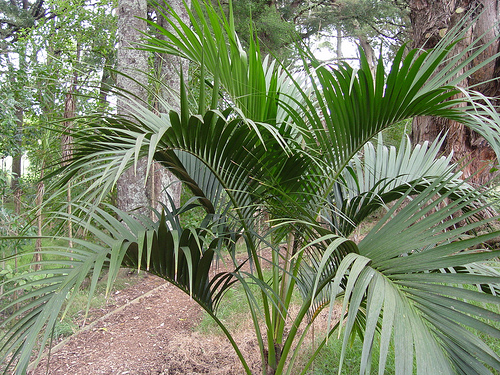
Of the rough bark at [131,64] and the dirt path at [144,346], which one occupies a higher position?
the rough bark at [131,64]

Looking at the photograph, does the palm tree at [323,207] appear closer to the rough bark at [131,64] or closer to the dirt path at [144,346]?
the dirt path at [144,346]

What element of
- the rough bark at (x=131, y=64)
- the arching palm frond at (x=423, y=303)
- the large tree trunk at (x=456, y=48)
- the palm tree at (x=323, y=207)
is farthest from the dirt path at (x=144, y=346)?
→ the large tree trunk at (x=456, y=48)

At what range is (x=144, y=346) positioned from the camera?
299 centimetres

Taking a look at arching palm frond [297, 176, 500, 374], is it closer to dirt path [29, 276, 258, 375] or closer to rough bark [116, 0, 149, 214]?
dirt path [29, 276, 258, 375]

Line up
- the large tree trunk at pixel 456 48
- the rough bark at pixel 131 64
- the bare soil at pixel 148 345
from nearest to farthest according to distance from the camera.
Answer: the bare soil at pixel 148 345, the large tree trunk at pixel 456 48, the rough bark at pixel 131 64

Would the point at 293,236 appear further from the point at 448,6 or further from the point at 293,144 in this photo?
the point at 448,6

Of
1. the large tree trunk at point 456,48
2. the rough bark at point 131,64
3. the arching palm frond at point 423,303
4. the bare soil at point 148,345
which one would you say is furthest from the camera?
the rough bark at point 131,64

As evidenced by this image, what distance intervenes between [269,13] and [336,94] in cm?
709

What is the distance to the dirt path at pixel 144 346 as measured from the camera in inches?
102

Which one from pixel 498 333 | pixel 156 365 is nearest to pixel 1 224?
pixel 156 365

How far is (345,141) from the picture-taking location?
142cm

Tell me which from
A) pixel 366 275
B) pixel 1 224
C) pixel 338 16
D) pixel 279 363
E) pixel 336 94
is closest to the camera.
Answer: pixel 366 275

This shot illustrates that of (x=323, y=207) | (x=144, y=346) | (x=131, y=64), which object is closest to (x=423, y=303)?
(x=323, y=207)

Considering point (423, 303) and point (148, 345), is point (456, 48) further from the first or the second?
point (148, 345)
